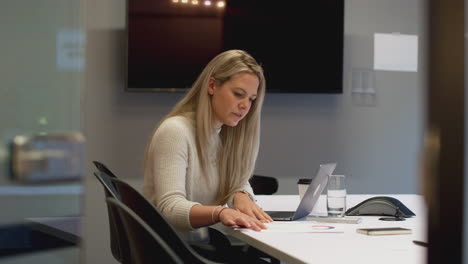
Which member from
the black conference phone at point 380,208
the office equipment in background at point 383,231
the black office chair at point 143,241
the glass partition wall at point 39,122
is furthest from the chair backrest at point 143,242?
the glass partition wall at point 39,122

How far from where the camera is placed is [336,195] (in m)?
2.34

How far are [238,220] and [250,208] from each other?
→ 21 centimetres

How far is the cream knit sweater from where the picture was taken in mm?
2111

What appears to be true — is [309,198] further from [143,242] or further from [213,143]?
[143,242]


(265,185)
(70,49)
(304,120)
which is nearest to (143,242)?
(265,185)

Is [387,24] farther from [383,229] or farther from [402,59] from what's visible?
[383,229]

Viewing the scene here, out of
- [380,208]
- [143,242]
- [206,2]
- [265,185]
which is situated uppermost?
[206,2]

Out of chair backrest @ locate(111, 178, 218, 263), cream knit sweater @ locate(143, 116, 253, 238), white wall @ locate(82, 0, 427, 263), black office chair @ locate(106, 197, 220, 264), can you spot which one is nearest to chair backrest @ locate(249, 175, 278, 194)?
white wall @ locate(82, 0, 427, 263)

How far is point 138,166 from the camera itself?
4.43 m

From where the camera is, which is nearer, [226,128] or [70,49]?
[226,128]

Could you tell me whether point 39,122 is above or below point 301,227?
above

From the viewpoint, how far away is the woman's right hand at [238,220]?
197 centimetres

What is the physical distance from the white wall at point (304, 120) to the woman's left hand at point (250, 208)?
85.7 inches

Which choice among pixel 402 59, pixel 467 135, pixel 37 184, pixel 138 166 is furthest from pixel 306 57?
pixel 467 135
